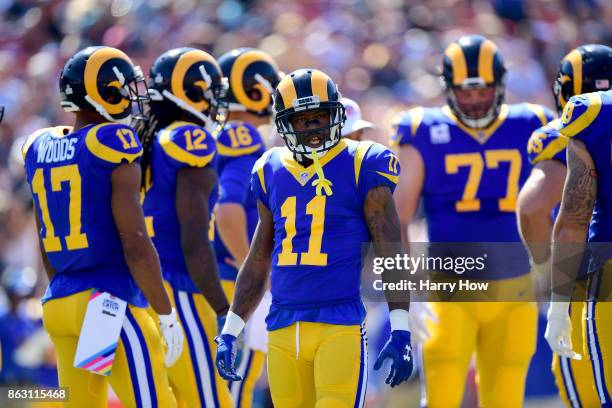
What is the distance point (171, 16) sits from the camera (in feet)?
44.7

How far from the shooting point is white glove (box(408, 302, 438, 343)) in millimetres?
6262

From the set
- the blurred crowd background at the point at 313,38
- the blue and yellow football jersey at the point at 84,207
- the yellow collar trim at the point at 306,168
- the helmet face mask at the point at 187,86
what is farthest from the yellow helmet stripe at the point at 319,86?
the blurred crowd background at the point at 313,38

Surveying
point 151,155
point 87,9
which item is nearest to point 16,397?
point 151,155

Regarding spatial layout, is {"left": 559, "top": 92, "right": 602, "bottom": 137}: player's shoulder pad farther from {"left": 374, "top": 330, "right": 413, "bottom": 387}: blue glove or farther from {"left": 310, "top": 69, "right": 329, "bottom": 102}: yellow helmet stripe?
{"left": 374, "top": 330, "right": 413, "bottom": 387}: blue glove

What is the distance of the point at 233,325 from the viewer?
198 inches

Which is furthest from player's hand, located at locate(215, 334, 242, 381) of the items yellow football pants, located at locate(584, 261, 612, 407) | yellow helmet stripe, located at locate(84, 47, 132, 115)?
yellow football pants, located at locate(584, 261, 612, 407)

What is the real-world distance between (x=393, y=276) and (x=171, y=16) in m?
9.30

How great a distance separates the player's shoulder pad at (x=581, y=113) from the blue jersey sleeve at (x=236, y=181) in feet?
7.25

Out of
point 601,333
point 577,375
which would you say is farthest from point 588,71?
point 577,375

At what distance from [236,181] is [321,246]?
6.39 ft

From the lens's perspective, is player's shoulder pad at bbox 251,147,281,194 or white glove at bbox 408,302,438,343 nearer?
player's shoulder pad at bbox 251,147,281,194

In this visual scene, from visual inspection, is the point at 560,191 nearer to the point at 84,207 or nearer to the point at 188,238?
the point at 188,238

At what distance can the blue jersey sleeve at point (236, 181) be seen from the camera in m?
6.70

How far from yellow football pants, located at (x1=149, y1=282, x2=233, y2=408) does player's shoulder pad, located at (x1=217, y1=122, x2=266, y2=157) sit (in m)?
1.17
